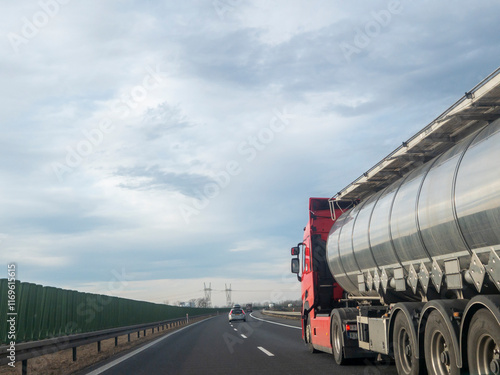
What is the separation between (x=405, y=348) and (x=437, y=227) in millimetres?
Result: 2146

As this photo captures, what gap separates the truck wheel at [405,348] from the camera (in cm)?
737

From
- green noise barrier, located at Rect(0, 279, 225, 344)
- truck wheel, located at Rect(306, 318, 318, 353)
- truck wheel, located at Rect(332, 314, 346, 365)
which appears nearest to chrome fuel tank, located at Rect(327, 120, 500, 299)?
truck wheel, located at Rect(332, 314, 346, 365)

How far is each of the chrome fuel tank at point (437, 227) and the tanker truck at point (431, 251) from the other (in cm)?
2

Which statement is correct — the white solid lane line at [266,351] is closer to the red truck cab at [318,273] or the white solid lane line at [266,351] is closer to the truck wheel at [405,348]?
the red truck cab at [318,273]

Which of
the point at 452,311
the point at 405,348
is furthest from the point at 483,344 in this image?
the point at 405,348

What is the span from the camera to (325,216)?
45.6 feet

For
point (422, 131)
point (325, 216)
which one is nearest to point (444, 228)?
point (422, 131)

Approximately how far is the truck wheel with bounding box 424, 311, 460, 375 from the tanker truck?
0.04 feet

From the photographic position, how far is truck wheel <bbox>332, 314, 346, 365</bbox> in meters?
10.7

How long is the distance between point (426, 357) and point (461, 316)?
1164 mm

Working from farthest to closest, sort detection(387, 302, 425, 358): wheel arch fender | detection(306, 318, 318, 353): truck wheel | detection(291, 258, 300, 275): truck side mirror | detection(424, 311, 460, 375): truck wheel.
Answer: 1. detection(291, 258, 300, 275): truck side mirror
2. detection(306, 318, 318, 353): truck wheel
3. detection(387, 302, 425, 358): wheel arch fender
4. detection(424, 311, 460, 375): truck wheel

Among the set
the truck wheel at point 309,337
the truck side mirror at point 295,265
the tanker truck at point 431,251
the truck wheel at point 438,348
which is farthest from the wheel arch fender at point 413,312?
the truck side mirror at point 295,265

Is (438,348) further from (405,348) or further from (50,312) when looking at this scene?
(50,312)

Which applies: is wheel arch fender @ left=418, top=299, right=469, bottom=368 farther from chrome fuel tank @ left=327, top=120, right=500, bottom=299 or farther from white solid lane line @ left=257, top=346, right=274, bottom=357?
white solid lane line @ left=257, top=346, right=274, bottom=357
